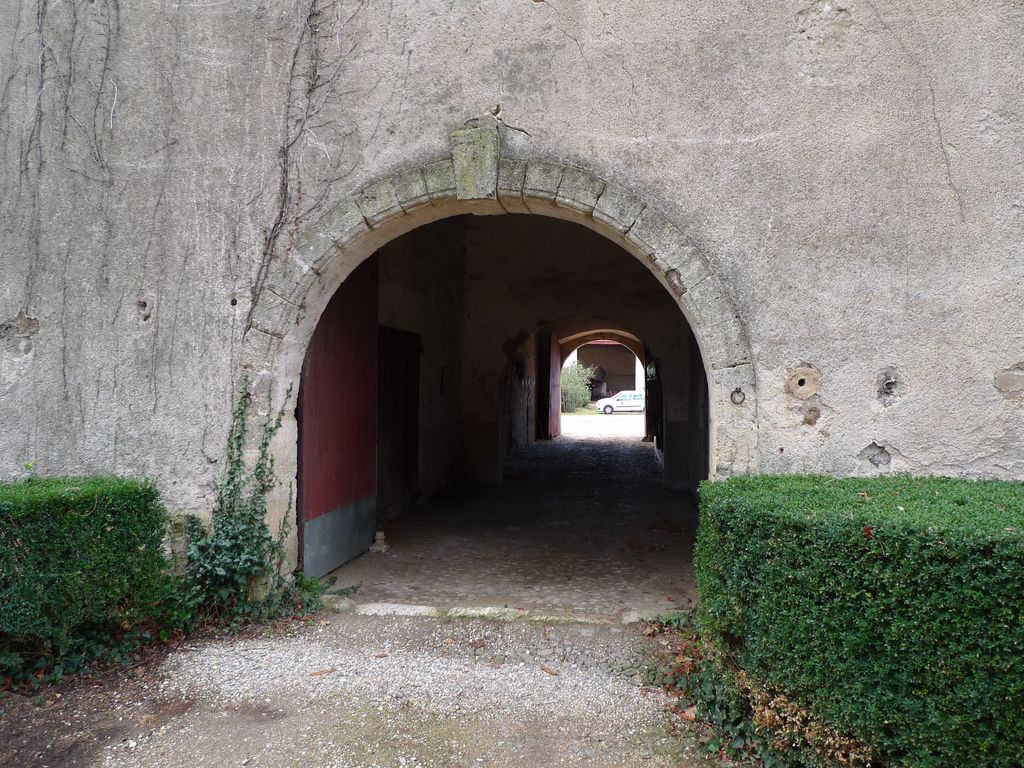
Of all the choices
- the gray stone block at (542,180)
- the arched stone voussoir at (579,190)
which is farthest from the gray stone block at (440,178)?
the arched stone voussoir at (579,190)

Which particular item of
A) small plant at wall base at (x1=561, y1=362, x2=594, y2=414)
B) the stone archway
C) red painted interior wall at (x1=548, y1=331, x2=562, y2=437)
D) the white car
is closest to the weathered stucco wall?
the stone archway

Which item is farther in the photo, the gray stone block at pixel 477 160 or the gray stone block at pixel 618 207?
the gray stone block at pixel 477 160

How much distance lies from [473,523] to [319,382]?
113 inches

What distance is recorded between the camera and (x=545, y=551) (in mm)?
5781

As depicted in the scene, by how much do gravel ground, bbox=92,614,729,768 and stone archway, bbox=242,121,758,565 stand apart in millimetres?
1066

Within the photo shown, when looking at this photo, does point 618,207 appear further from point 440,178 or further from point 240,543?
point 240,543

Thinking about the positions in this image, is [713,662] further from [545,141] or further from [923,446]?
[545,141]

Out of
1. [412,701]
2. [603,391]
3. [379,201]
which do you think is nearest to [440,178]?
[379,201]

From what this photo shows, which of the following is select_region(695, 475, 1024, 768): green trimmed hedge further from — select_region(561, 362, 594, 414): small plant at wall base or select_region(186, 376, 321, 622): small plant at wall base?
select_region(561, 362, 594, 414): small plant at wall base

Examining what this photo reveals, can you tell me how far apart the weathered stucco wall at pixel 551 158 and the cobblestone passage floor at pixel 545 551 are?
152 cm

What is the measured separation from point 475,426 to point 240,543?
5.60 m

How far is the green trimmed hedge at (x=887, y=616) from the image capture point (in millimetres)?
2188

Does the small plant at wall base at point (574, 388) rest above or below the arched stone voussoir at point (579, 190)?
below

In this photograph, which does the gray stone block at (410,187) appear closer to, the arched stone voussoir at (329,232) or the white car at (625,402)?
the arched stone voussoir at (329,232)
